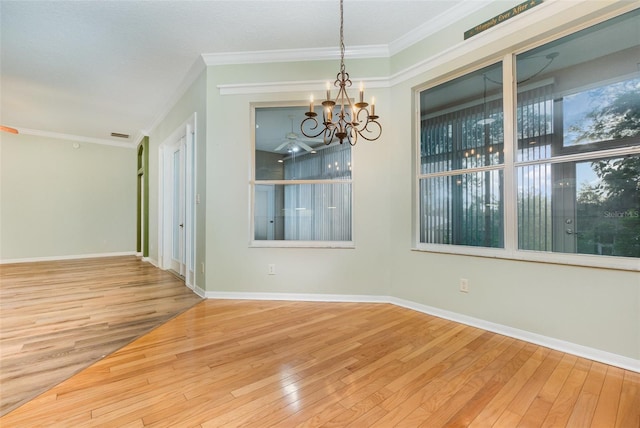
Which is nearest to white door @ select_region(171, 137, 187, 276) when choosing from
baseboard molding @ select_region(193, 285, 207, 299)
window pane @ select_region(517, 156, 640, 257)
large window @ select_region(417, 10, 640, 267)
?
baseboard molding @ select_region(193, 285, 207, 299)

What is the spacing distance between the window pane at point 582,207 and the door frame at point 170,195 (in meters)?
3.89

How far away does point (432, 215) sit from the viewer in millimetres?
3064

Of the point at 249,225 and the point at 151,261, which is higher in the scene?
the point at 249,225

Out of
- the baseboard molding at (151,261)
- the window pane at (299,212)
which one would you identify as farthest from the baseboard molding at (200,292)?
the baseboard molding at (151,261)

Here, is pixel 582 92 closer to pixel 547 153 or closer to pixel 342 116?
pixel 547 153

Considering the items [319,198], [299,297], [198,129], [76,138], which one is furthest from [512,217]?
[76,138]

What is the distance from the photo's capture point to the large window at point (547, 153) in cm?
201

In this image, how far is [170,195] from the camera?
518cm

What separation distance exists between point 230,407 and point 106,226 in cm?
728

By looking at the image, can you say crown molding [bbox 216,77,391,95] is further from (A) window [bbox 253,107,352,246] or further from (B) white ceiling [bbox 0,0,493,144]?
(B) white ceiling [bbox 0,0,493,144]

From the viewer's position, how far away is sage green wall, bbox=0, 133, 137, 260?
19.6ft

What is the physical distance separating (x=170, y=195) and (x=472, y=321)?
198 inches

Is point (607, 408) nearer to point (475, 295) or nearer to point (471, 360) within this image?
point (471, 360)

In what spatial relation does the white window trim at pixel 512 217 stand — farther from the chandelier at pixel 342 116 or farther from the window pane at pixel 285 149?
the window pane at pixel 285 149
